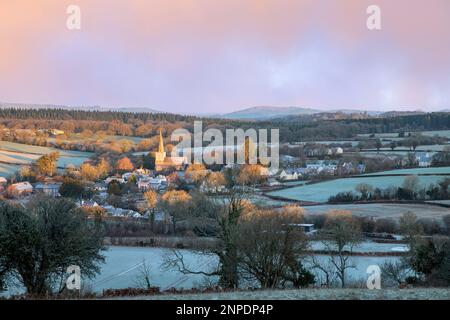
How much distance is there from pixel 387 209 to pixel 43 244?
107ft

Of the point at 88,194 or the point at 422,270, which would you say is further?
the point at 88,194

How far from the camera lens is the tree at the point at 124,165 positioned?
8019 centimetres

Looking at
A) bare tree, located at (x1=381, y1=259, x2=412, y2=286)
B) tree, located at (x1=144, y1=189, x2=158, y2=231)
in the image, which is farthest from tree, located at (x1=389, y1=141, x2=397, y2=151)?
bare tree, located at (x1=381, y1=259, x2=412, y2=286)

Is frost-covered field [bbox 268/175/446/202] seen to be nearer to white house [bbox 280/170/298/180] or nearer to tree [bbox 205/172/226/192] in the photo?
white house [bbox 280/170/298/180]

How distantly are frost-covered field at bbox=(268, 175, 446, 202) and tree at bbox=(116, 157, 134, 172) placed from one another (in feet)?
111

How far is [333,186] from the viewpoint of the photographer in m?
53.2

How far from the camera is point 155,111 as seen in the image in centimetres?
13962

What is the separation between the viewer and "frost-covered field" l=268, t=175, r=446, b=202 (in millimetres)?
49312

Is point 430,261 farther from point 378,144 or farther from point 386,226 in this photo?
point 378,144

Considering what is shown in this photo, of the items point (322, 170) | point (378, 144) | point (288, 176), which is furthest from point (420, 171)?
point (378, 144)

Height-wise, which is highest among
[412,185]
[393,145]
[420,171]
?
[393,145]
